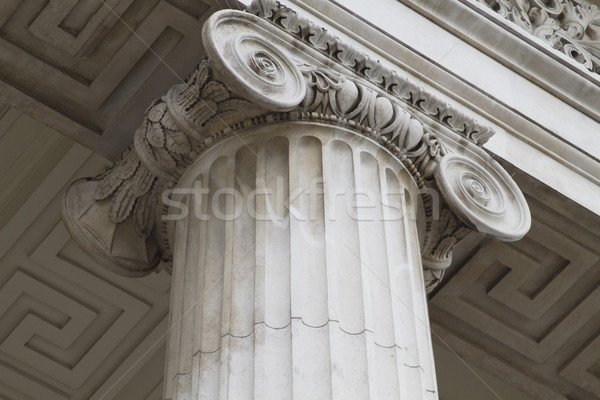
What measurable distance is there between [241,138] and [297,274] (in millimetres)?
1095

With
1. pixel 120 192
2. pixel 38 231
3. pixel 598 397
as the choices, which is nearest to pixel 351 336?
pixel 120 192

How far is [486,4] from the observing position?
10086mm

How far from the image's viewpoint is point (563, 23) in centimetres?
1080

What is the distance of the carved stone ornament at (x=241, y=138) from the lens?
7.72 m

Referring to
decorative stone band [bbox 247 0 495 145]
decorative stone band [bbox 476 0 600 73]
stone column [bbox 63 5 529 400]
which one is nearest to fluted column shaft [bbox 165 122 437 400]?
stone column [bbox 63 5 529 400]

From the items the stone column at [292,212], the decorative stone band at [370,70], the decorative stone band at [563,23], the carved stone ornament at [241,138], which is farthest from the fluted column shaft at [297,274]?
the decorative stone band at [563,23]

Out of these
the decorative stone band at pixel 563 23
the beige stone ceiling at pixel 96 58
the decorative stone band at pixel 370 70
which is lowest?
the beige stone ceiling at pixel 96 58

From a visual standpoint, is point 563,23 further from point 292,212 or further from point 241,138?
point 292,212

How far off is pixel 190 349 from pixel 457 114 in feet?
8.18

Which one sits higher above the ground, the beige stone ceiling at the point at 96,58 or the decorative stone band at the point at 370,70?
the decorative stone band at the point at 370,70

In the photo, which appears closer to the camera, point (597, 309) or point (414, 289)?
point (414, 289)

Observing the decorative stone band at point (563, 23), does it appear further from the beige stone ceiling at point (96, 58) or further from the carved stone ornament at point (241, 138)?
the beige stone ceiling at point (96, 58)

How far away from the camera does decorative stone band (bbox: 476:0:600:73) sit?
10.3 meters

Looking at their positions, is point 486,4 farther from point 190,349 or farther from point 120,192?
point 190,349
